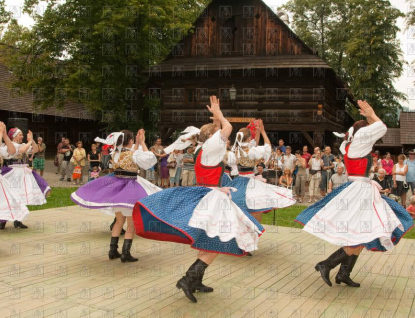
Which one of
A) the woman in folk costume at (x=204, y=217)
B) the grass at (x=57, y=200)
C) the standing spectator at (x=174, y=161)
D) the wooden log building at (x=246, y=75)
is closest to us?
the woman in folk costume at (x=204, y=217)

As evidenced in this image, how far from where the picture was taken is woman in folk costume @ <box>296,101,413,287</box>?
16.8 feet

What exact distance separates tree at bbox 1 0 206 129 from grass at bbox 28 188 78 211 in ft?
29.9

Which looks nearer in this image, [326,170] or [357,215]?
[357,215]

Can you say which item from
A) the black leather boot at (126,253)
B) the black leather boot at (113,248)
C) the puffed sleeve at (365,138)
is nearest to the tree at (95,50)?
the black leather boot at (113,248)

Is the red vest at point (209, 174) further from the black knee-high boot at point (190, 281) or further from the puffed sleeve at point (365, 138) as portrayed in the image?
the puffed sleeve at point (365, 138)

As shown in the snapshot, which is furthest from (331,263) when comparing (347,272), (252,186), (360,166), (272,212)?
(272,212)

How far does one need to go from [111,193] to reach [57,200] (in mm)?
7029

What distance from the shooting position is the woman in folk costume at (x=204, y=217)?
4.71m

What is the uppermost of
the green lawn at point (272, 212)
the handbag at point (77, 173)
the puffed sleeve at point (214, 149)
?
the puffed sleeve at point (214, 149)

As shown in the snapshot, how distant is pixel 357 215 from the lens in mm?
5230

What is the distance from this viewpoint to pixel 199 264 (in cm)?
484

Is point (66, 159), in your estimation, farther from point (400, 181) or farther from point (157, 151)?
point (400, 181)

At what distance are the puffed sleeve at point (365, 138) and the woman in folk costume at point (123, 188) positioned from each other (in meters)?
2.64

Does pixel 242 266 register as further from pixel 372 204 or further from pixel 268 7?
pixel 268 7
